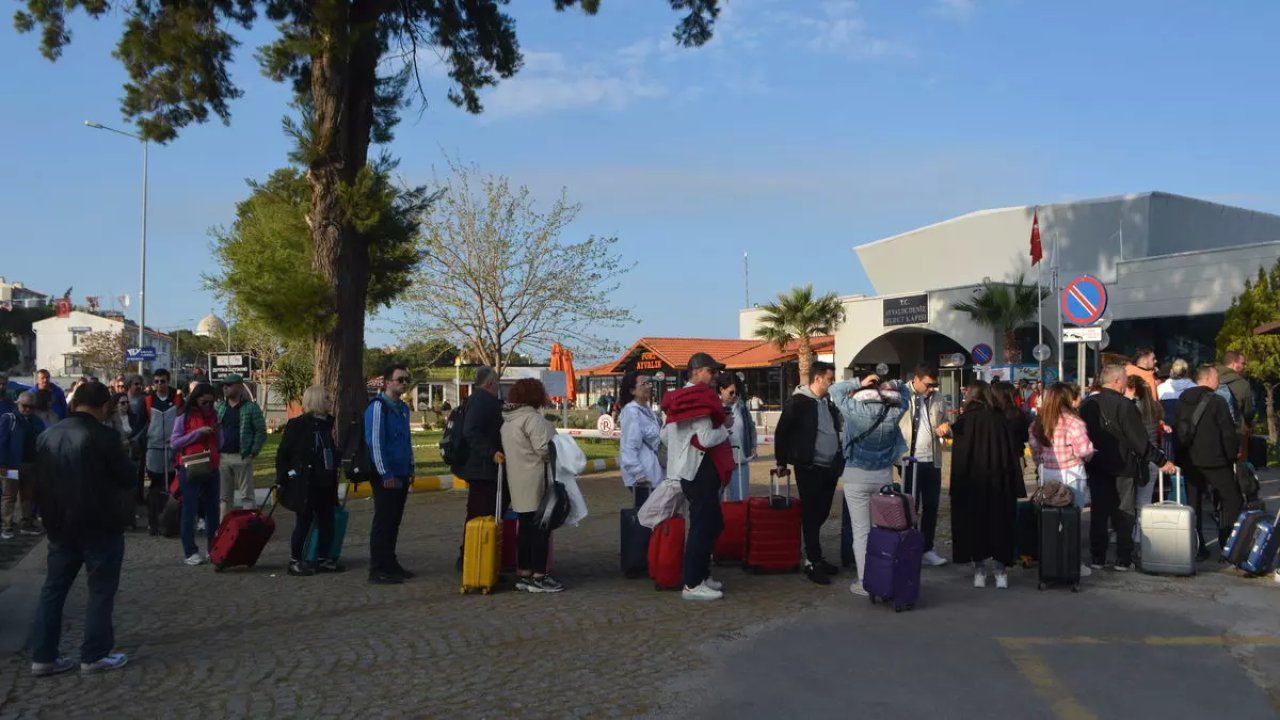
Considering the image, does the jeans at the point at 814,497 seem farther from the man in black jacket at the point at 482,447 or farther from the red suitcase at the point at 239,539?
the red suitcase at the point at 239,539

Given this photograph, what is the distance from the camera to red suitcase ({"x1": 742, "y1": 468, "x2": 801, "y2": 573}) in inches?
340

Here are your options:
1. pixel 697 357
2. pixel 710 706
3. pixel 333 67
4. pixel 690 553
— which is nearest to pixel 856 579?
pixel 690 553

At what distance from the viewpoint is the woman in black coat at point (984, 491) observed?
25.8 feet

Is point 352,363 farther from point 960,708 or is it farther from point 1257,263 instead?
point 1257,263

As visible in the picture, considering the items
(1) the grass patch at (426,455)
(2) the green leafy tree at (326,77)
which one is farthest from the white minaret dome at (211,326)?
(2) the green leafy tree at (326,77)

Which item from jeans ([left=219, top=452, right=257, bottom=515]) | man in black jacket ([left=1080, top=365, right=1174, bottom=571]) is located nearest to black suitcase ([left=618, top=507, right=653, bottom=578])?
man in black jacket ([left=1080, top=365, right=1174, bottom=571])

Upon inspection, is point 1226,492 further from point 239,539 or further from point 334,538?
point 239,539

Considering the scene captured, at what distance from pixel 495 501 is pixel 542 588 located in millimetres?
803

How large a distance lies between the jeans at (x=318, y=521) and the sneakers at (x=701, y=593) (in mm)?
3290

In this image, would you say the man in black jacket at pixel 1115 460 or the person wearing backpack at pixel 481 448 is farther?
the man in black jacket at pixel 1115 460

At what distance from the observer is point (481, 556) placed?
305 inches

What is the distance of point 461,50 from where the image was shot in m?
17.3

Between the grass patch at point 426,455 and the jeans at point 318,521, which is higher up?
the jeans at point 318,521

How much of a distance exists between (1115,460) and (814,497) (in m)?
2.56
